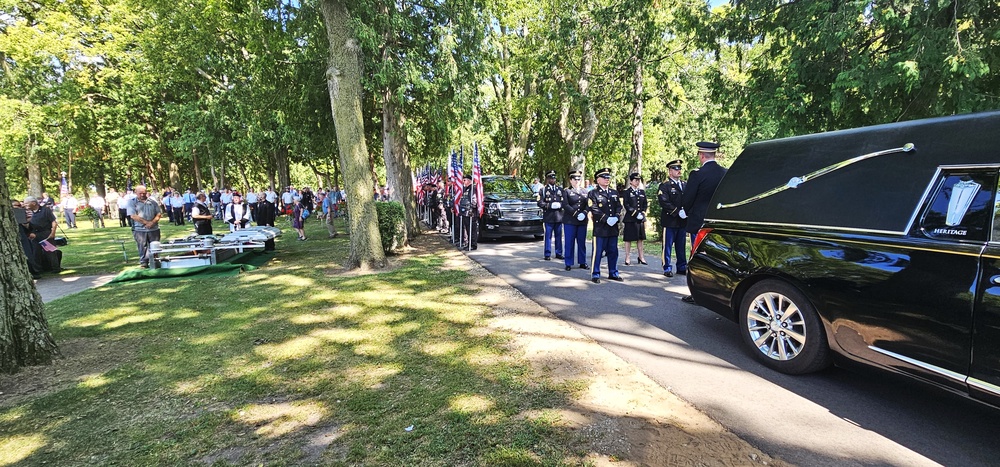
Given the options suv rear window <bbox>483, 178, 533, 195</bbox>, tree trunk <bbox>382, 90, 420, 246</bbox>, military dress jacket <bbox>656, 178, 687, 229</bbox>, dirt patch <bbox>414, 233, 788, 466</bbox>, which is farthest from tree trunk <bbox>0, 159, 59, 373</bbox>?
suv rear window <bbox>483, 178, 533, 195</bbox>

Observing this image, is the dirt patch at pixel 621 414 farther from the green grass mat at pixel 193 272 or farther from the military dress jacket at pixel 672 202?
the green grass mat at pixel 193 272

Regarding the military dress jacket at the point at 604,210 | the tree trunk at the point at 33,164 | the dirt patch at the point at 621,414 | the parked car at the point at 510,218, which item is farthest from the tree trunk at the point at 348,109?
the tree trunk at the point at 33,164

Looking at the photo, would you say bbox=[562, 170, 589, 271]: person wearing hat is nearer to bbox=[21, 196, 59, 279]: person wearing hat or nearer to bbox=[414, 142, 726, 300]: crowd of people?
bbox=[414, 142, 726, 300]: crowd of people

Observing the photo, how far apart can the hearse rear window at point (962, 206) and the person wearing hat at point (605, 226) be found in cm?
452

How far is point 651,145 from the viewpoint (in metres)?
26.0

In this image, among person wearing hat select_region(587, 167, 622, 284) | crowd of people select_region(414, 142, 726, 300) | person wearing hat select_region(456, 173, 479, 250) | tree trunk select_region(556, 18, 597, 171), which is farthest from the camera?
tree trunk select_region(556, 18, 597, 171)

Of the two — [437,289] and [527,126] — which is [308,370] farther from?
[527,126]

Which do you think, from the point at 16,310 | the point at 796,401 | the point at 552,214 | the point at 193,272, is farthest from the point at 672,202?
the point at 193,272

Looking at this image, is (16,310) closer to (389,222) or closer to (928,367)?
(389,222)

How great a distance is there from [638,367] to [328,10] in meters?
8.19

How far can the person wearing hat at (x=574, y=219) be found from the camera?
28.8ft

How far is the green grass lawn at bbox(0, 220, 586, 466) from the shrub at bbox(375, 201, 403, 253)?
3.94 metres

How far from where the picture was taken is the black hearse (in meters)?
2.89

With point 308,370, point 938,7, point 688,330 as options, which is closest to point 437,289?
point 308,370
